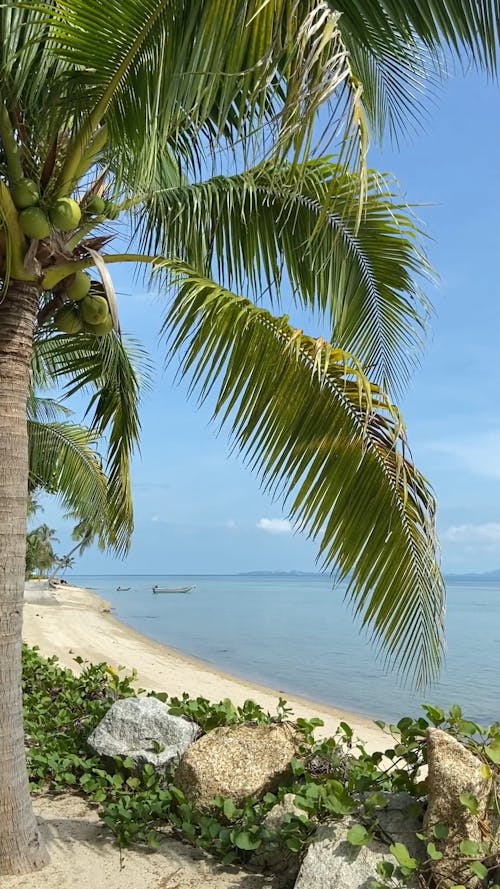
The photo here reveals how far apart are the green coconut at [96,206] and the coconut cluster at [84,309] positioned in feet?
1.27

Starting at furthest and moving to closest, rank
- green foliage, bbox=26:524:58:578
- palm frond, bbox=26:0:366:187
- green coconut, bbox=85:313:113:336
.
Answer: green foliage, bbox=26:524:58:578
green coconut, bbox=85:313:113:336
palm frond, bbox=26:0:366:187

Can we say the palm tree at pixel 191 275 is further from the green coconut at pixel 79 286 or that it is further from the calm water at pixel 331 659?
the calm water at pixel 331 659

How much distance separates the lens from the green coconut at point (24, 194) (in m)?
3.65

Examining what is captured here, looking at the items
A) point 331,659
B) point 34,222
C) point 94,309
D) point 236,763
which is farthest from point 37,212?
point 331,659

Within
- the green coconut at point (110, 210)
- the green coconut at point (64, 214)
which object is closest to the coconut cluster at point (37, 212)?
the green coconut at point (64, 214)

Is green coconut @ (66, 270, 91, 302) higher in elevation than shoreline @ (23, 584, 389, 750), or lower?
higher

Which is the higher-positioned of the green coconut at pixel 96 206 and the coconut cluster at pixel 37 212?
the green coconut at pixel 96 206

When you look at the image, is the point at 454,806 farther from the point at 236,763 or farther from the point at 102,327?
the point at 102,327

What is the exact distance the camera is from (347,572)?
3.50 metres

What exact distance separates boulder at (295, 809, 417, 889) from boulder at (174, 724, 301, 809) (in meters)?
0.78

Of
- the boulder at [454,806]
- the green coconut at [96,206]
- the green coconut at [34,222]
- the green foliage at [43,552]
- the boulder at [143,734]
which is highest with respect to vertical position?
the green coconut at [96,206]

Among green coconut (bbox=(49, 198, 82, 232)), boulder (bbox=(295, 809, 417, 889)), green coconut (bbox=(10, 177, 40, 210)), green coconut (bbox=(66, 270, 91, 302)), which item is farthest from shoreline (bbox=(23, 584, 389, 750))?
green coconut (bbox=(10, 177, 40, 210))

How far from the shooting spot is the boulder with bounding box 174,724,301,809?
415cm

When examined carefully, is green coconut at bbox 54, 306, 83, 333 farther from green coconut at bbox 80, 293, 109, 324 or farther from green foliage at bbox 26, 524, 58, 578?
green foliage at bbox 26, 524, 58, 578
